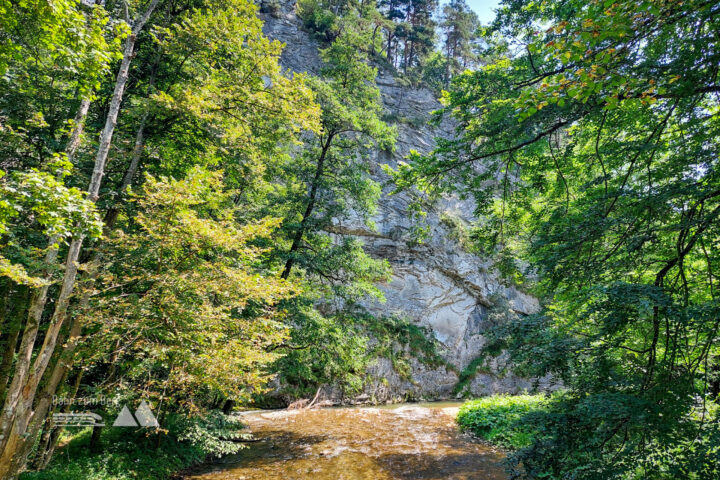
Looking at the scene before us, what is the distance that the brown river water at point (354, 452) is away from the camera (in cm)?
699

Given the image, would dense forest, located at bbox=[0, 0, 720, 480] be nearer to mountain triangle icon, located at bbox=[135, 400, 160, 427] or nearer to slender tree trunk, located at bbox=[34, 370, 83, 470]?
slender tree trunk, located at bbox=[34, 370, 83, 470]

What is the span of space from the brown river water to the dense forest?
949 millimetres

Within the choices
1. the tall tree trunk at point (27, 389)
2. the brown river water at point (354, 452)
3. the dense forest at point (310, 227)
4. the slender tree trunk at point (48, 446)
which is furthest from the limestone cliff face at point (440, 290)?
the tall tree trunk at point (27, 389)

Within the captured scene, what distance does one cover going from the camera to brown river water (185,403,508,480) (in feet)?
22.9

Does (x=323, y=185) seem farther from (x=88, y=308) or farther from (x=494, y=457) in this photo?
(x=494, y=457)

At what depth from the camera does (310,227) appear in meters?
9.94

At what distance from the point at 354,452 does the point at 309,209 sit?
6.77 metres

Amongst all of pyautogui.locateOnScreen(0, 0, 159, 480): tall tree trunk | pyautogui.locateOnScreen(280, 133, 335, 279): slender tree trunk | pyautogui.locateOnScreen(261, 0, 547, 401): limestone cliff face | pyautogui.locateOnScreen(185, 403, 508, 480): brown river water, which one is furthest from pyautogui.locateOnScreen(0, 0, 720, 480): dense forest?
pyautogui.locateOnScreen(261, 0, 547, 401): limestone cliff face

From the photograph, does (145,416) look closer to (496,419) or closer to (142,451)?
(142,451)

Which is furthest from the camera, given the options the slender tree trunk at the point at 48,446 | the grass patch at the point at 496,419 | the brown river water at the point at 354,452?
the grass patch at the point at 496,419

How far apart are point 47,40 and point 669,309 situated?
7708mm

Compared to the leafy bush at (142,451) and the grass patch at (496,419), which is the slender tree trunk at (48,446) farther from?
the grass patch at (496,419)

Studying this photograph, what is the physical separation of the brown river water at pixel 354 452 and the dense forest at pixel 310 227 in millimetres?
949

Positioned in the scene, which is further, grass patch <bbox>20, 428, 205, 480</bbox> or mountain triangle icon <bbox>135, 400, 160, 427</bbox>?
mountain triangle icon <bbox>135, 400, 160, 427</bbox>
